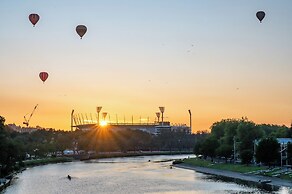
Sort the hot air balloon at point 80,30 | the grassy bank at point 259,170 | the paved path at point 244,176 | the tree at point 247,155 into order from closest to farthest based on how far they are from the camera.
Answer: the hot air balloon at point 80,30
the paved path at point 244,176
the grassy bank at point 259,170
the tree at point 247,155

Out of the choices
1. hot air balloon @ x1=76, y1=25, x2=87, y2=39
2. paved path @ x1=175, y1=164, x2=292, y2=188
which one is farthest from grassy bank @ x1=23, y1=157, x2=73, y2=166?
hot air balloon @ x1=76, y1=25, x2=87, y2=39

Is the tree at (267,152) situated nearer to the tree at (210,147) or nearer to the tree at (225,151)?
the tree at (225,151)

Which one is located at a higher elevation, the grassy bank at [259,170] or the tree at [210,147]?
the tree at [210,147]

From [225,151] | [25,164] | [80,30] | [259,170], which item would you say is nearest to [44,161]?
[25,164]

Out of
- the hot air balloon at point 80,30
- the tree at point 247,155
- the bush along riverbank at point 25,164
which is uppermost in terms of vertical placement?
the hot air balloon at point 80,30

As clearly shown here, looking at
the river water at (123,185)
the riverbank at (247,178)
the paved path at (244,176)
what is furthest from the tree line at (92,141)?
the riverbank at (247,178)

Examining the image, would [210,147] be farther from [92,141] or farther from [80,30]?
[92,141]

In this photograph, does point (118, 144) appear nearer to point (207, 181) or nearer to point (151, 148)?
point (151, 148)

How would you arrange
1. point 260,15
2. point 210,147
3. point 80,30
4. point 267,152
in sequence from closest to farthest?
point 260,15 < point 80,30 < point 267,152 < point 210,147
